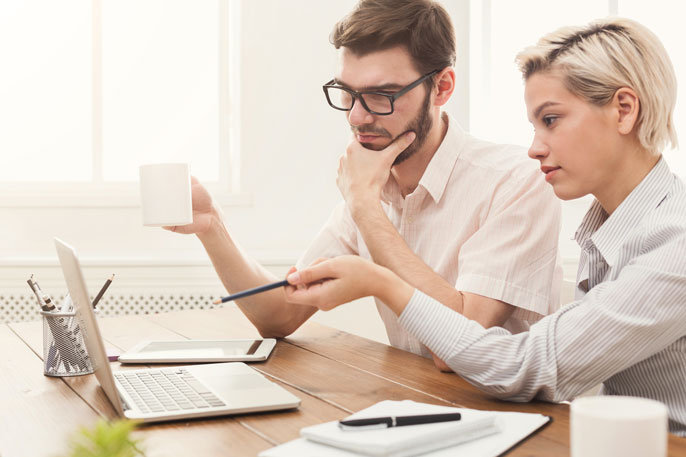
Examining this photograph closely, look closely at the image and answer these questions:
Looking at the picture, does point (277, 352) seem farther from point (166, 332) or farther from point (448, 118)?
point (448, 118)

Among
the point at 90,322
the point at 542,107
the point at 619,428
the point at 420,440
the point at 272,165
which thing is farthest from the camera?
the point at 272,165

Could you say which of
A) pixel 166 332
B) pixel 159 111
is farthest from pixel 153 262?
pixel 166 332

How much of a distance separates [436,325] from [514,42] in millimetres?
2697

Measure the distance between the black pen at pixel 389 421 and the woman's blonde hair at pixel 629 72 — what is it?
1.91 ft

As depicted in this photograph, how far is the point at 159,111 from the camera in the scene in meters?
3.40

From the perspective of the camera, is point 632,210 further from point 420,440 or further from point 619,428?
point 619,428

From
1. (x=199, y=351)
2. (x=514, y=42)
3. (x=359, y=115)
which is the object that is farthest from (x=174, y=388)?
(x=514, y=42)

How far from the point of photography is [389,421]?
90 centimetres

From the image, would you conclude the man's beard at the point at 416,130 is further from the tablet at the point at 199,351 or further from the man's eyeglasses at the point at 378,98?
the tablet at the point at 199,351

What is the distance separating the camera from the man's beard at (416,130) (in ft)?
5.58

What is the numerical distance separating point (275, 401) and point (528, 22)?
292 cm

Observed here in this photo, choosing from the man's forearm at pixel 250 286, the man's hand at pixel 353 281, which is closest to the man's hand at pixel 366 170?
the man's forearm at pixel 250 286

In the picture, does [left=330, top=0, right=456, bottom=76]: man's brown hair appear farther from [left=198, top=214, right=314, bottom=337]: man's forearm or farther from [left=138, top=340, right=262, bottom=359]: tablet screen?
[left=138, top=340, right=262, bottom=359]: tablet screen

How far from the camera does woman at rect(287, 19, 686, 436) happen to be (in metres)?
1.04
